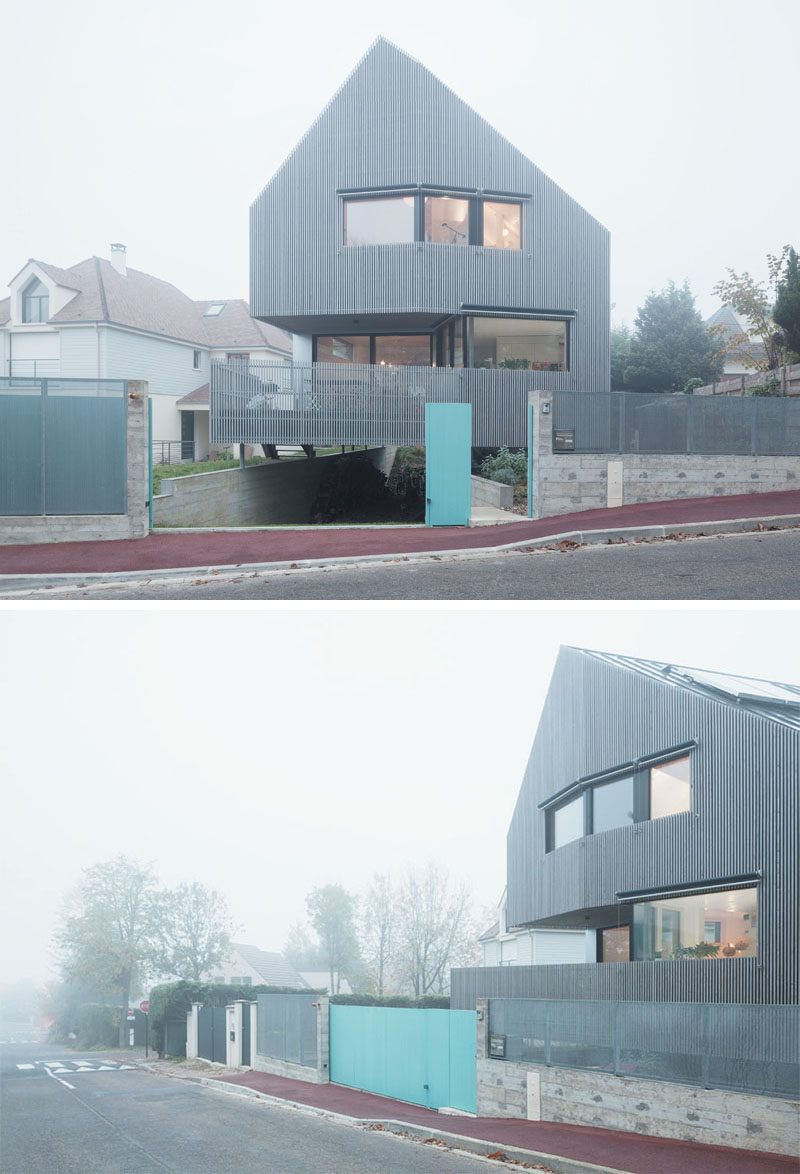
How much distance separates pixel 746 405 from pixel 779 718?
36.9 feet

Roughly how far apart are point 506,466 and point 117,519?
10.6 m

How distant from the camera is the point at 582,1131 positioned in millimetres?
13086

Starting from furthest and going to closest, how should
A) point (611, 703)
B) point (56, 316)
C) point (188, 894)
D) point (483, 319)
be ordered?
point (188, 894) < point (56, 316) < point (483, 319) < point (611, 703)

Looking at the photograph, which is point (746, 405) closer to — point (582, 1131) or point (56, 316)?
point (582, 1131)

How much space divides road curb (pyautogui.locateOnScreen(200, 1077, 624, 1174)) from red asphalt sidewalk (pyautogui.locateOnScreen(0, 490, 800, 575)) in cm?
907

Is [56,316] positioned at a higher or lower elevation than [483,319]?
higher

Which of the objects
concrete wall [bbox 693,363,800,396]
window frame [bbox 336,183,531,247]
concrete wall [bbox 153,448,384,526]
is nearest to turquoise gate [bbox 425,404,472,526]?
concrete wall [bbox 153,448,384,526]

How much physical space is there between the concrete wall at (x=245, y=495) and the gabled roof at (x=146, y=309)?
11716mm

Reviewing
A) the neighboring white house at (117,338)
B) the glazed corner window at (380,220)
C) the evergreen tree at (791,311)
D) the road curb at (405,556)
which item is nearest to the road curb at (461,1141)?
the road curb at (405,556)

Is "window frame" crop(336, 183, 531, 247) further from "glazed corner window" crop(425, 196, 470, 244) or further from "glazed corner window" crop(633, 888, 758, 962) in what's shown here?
"glazed corner window" crop(633, 888, 758, 962)

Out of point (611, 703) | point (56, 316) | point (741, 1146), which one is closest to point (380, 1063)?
point (611, 703)

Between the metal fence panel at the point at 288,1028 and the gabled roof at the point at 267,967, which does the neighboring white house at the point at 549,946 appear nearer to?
the metal fence panel at the point at 288,1028

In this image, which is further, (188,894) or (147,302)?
(188,894)

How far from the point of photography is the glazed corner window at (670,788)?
14953 millimetres
